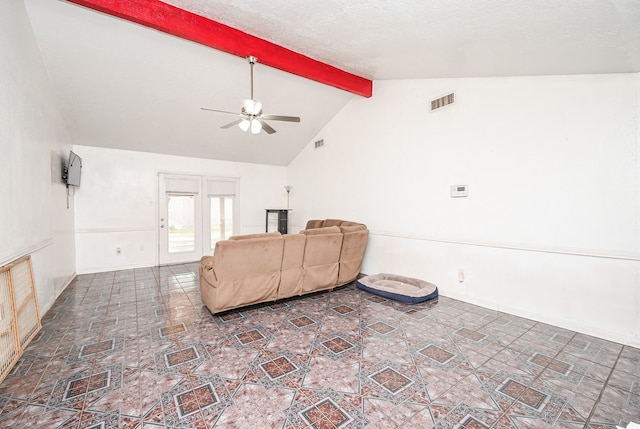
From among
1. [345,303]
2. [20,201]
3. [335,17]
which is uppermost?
[335,17]

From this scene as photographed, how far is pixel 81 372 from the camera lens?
2184 mm

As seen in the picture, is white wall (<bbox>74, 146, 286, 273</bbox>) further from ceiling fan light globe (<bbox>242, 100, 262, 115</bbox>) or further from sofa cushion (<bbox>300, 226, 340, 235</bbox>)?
sofa cushion (<bbox>300, 226, 340, 235</bbox>)

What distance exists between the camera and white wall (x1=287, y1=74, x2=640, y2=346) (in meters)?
2.74

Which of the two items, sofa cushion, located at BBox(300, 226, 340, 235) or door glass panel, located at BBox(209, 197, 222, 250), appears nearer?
sofa cushion, located at BBox(300, 226, 340, 235)

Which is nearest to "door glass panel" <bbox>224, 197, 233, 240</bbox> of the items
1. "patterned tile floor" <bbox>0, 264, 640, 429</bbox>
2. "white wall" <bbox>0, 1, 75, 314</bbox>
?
"white wall" <bbox>0, 1, 75, 314</bbox>

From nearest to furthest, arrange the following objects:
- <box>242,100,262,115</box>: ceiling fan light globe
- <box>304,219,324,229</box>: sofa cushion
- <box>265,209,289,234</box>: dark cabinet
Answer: <box>242,100,262,115</box>: ceiling fan light globe
<box>304,219,324,229</box>: sofa cushion
<box>265,209,289,234</box>: dark cabinet

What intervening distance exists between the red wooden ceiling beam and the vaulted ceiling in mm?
68

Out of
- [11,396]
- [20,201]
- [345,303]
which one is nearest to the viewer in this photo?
[11,396]

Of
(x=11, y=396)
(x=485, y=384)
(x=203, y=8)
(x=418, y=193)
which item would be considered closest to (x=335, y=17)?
(x=203, y=8)

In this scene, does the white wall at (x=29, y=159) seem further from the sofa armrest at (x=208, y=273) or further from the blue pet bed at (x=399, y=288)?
the blue pet bed at (x=399, y=288)

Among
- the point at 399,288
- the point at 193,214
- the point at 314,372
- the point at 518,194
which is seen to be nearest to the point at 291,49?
the point at 518,194

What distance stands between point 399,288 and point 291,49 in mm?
3780

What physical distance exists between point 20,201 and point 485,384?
436 cm

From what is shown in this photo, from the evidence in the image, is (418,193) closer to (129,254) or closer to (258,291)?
(258,291)
